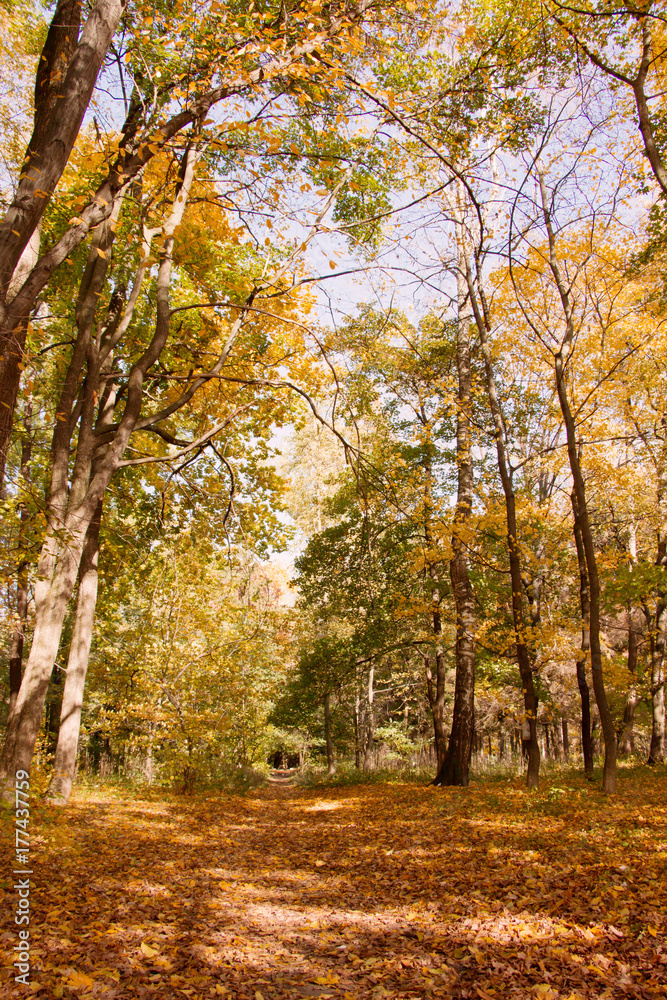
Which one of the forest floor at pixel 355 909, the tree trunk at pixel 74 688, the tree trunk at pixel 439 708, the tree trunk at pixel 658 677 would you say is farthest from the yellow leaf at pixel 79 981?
the tree trunk at pixel 658 677

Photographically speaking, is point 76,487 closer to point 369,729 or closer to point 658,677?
point 658,677

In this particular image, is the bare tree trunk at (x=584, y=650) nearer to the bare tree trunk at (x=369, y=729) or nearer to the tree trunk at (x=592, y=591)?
the tree trunk at (x=592, y=591)

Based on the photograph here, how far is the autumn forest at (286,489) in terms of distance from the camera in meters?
3.15

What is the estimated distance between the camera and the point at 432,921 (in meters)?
3.44

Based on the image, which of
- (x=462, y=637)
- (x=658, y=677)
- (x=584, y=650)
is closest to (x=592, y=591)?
(x=462, y=637)

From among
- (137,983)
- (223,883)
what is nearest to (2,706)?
(223,883)

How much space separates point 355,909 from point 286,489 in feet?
24.7

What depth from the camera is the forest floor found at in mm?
2645

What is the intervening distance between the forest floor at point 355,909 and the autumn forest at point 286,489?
0.03 meters

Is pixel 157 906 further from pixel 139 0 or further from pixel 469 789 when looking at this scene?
pixel 139 0

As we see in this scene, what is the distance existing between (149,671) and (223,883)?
21.4 ft

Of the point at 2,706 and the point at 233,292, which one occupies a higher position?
the point at 233,292

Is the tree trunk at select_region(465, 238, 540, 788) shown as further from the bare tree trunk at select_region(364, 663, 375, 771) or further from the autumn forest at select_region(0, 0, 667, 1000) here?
the bare tree trunk at select_region(364, 663, 375, 771)

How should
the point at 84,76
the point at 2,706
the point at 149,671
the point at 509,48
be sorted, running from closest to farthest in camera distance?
the point at 84,76 → the point at 509,48 → the point at 149,671 → the point at 2,706
